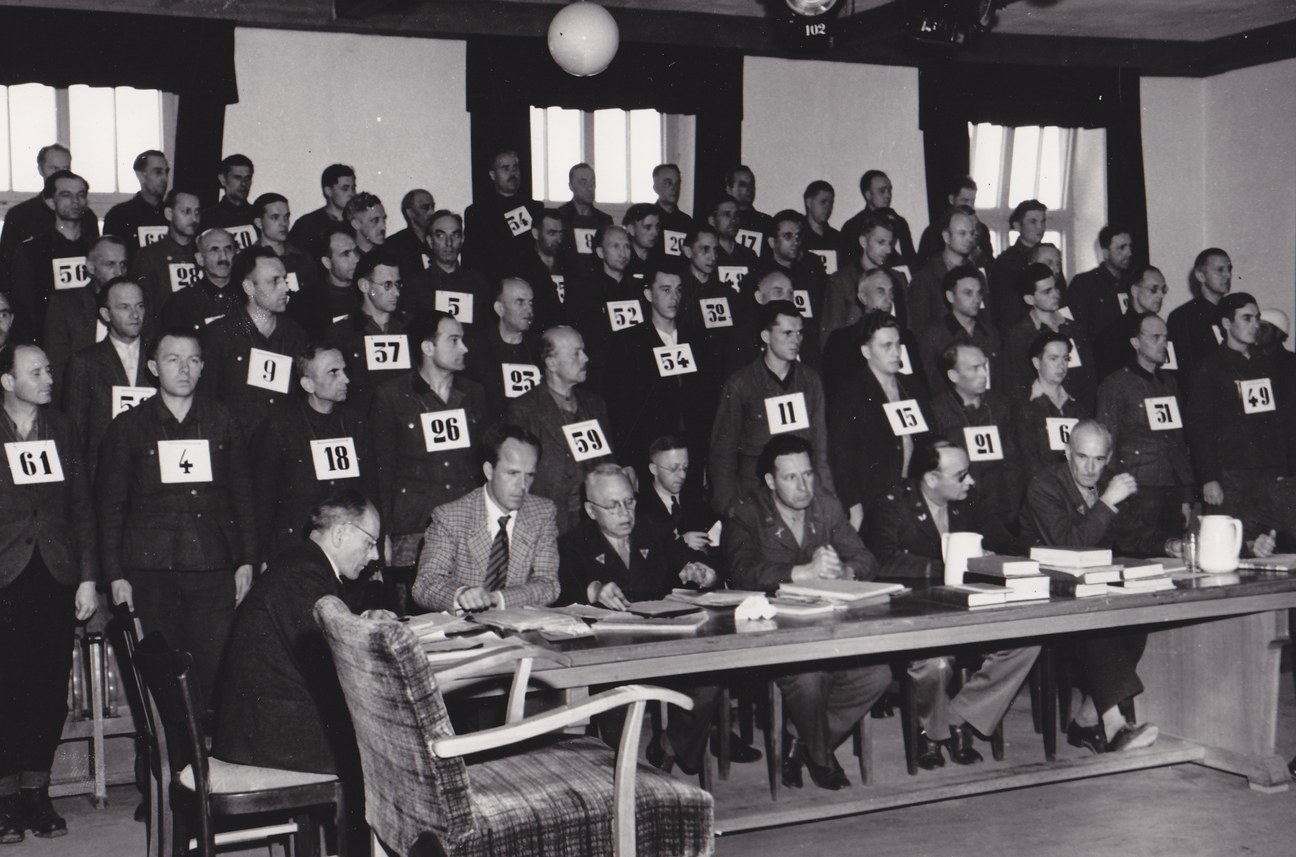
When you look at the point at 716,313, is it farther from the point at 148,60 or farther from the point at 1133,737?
the point at 148,60

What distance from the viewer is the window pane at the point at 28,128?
8148mm

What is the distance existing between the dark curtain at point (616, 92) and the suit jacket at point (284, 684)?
5.01 metres

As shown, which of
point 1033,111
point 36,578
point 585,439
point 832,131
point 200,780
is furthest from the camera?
point 1033,111

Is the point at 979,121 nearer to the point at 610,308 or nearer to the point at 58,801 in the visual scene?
the point at 610,308

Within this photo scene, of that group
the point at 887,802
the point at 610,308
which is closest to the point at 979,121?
the point at 610,308

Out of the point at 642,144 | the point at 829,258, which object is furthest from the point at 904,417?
the point at 642,144

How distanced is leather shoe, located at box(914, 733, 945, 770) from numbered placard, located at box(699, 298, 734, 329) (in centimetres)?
261

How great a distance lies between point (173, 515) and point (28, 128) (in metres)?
4.16

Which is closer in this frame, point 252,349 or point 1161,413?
point 252,349

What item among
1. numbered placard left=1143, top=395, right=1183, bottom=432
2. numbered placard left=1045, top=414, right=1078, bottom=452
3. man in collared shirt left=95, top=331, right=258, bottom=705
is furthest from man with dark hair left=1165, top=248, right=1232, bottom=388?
man in collared shirt left=95, top=331, right=258, bottom=705

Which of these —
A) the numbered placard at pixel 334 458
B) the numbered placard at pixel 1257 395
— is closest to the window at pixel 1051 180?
the numbered placard at pixel 1257 395

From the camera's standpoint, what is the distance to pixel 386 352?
6.26 metres

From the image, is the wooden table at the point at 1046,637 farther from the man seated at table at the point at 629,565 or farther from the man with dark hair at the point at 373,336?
the man with dark hair at the point at 373,336

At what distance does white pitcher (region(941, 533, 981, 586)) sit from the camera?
480 cm
